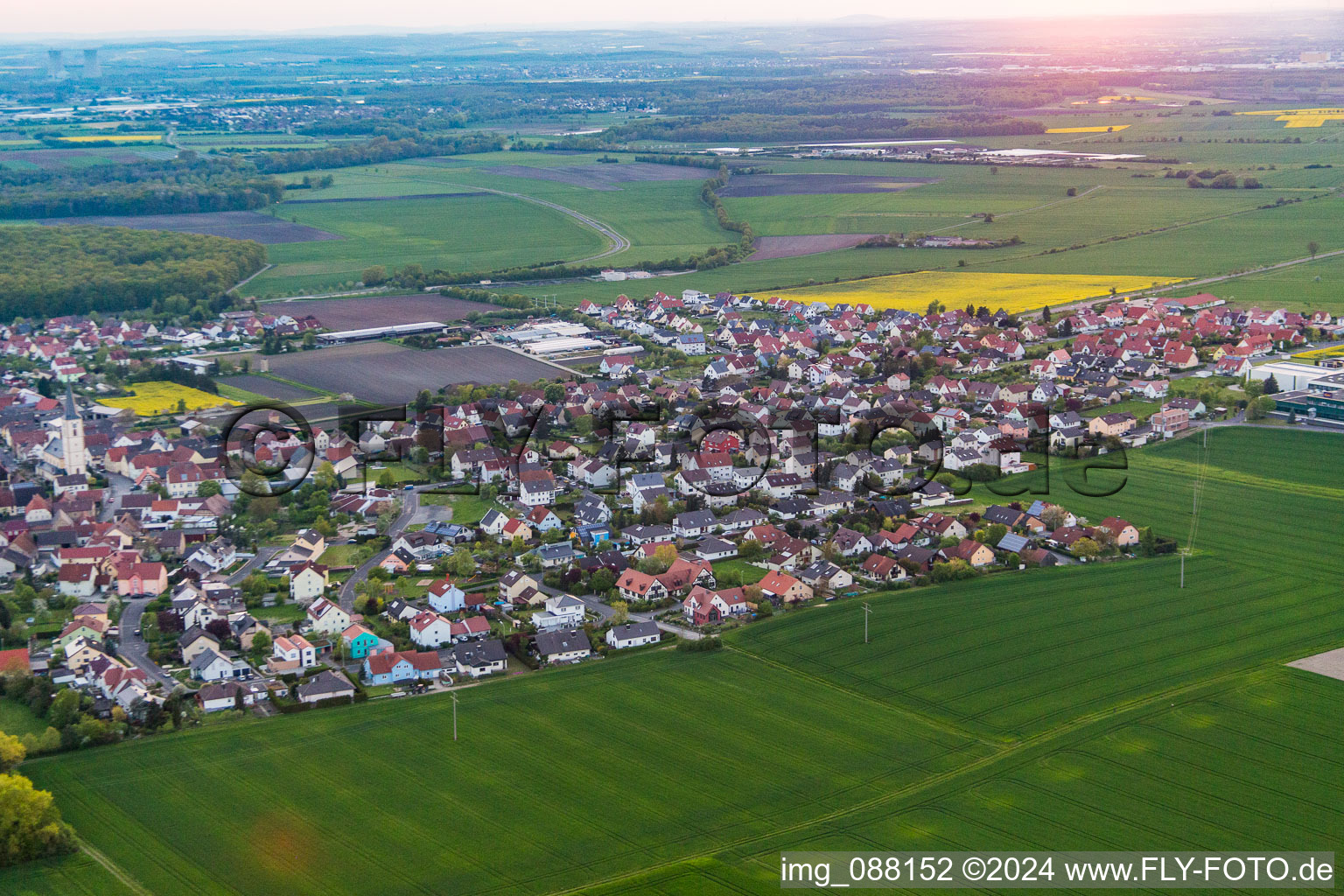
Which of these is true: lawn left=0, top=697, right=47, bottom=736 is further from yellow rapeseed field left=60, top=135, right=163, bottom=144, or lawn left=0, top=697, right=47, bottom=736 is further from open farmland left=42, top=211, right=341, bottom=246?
yellow rapeseed field left=60, top=135, right=163, bottom=144

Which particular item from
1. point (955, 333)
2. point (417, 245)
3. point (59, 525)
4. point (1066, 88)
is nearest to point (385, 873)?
point (59, 525)

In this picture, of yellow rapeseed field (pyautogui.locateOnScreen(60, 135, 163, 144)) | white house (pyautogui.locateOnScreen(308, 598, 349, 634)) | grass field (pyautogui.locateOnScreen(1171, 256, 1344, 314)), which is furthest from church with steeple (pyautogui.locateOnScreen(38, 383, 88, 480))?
yellow rapeseed field (pyautogui.locateOnScreen(60, 135, 163, 144))

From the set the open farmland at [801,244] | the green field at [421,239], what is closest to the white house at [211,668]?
the green field at [421,239]

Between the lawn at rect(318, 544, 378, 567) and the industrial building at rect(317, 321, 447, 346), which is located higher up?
the industrial building at rect(317, 321, 447, 346)

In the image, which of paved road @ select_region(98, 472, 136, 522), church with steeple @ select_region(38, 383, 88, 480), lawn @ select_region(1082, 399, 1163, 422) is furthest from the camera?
lawn @ select_region(1082, 399, 1163, 422)

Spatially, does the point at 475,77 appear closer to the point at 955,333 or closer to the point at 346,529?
the point at 955,333

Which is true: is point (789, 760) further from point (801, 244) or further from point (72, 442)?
point (801, 244)
